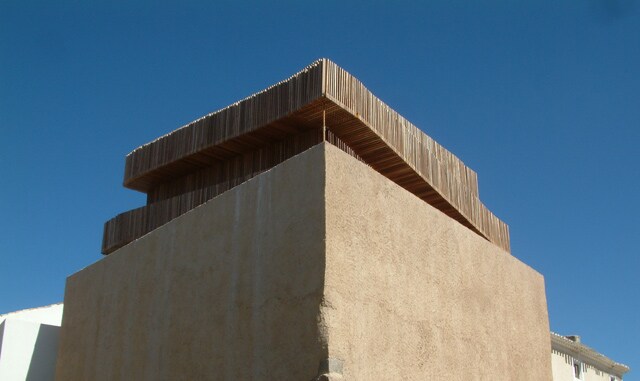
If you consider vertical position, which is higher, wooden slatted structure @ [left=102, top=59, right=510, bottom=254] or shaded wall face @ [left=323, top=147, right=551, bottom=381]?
wooden slatted structure @ [left=102, top=59, right=510, bottom=254]

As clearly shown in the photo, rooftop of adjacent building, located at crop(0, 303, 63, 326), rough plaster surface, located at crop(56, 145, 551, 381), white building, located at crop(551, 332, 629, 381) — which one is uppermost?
white building, located at crop(551, 332, 629, 381)

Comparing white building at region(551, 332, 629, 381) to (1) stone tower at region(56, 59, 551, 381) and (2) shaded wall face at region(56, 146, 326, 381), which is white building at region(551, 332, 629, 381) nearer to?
(1) stone tower at region(56, 59, 551, 381)

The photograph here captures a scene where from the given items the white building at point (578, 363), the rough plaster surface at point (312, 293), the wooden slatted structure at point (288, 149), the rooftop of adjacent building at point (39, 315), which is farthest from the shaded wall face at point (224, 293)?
the white building at point (578, 363)

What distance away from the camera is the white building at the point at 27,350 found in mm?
9805

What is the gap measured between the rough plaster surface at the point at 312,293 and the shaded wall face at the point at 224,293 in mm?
15

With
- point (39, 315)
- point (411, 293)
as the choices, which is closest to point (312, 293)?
point (411, 293)

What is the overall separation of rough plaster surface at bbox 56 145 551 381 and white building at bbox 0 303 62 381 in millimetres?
1456

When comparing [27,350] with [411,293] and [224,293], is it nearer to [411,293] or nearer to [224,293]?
[224,293]

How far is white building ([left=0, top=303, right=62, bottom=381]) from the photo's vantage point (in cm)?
980

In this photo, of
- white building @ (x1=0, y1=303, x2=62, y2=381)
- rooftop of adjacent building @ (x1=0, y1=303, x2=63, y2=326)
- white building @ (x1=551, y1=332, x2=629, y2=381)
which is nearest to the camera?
white building @ (x1=0, y1=303, x2=62, y2=381)

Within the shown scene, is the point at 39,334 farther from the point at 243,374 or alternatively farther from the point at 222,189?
the point at 243,374

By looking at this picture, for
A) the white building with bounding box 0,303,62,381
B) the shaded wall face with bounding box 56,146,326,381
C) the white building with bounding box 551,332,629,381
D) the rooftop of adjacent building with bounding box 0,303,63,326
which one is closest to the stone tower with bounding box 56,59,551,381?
the shaded wall face with bounding box 56,146,326,381

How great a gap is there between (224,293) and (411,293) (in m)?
1.79

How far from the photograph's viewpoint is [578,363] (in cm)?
2292
